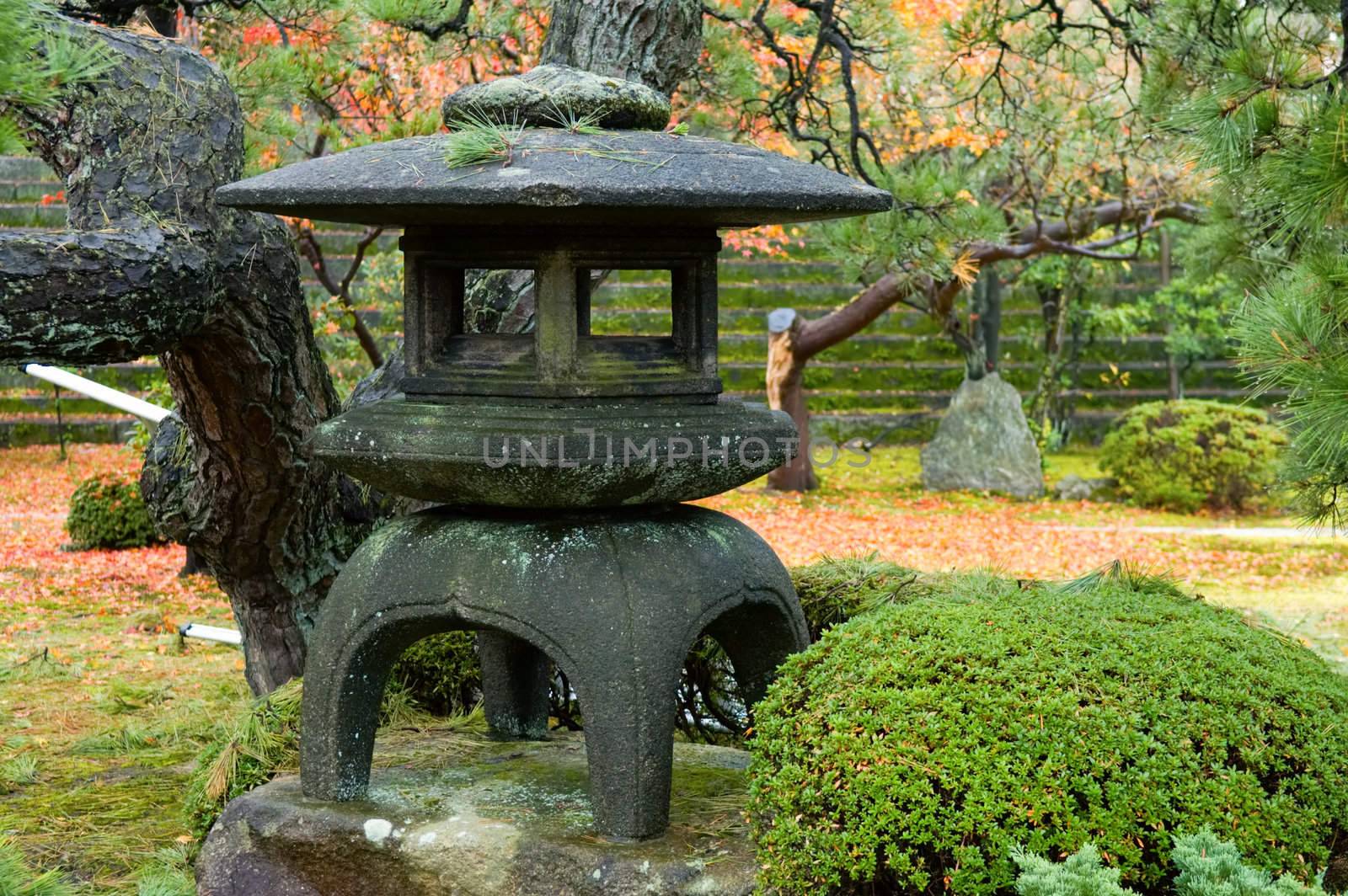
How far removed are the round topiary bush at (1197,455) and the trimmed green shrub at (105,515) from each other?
397 inches

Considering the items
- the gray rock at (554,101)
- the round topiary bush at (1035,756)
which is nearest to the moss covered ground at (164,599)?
the round topiary bush at (1035,756)

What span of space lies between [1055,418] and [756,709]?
15.0 metres

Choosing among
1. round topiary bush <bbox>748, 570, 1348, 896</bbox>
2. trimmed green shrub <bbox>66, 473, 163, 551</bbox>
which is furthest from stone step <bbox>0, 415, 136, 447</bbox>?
round topiary bush <bbox>748, 570, 1348, 896</bbox>

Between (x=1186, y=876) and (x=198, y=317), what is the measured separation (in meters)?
3.47

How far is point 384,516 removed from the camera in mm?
6215

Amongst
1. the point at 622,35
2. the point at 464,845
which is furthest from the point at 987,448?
the point at 464,845

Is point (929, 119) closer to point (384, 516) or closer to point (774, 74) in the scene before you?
point (774, 74)

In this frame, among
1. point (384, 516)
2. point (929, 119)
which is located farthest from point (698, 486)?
point (929, 119)

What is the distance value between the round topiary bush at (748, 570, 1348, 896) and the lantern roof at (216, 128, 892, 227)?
1285mm

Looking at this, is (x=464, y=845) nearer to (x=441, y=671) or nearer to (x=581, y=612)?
(x=581, y=612)

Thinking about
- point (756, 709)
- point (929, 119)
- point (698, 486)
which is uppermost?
point (929, 119)

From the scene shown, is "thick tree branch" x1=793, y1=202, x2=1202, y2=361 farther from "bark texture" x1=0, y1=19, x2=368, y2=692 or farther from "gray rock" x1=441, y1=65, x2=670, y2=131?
"gray rock" x1=441, y1=65, x2=670, y2=131

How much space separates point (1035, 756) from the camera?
3154 millimetres

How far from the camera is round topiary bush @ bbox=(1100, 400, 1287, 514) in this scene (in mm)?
13625
